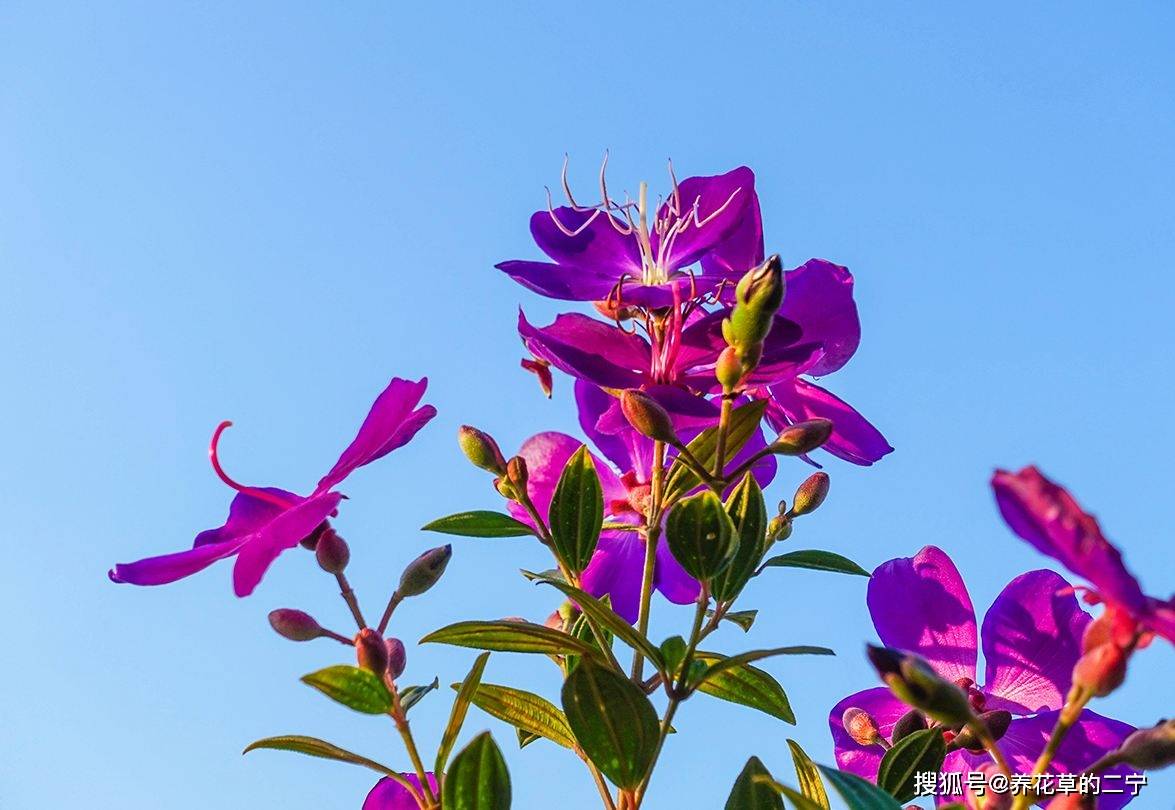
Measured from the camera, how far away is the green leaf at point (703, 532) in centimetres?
155

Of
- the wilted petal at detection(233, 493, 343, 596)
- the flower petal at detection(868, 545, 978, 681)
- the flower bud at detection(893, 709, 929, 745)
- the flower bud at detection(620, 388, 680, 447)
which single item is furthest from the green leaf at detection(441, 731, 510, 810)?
the flower petal at detection(868, 545, 978, 681)

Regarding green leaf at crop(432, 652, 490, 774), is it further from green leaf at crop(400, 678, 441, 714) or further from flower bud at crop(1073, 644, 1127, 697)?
flower bud at crop(1073, 644, 1127, 697)

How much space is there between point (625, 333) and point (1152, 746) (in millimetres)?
858

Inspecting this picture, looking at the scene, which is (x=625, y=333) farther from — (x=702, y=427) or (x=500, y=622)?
(x=500, y=622)

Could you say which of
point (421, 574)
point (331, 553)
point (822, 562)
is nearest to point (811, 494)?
point (822, 562)

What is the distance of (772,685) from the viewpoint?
6.26 feet

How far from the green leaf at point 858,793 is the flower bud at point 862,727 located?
26.5 inches

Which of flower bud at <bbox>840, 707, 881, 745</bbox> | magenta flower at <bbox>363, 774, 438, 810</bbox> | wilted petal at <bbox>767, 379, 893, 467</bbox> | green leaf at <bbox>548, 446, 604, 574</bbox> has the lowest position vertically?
magenta flower at <bbox>363, 774, 438, 810</bbox>

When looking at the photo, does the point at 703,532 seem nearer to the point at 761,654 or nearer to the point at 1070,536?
the point at 761,654

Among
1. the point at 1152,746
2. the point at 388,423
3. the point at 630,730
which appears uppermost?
the point at 388,423

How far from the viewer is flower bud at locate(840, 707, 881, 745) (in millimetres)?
1950

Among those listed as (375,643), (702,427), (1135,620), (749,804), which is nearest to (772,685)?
(749,804)

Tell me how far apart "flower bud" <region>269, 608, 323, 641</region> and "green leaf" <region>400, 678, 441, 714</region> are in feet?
0.58

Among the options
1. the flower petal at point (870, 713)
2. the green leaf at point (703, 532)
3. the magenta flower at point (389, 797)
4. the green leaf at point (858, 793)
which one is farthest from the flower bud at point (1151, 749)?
the magenta flower at point (389, 797)
